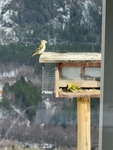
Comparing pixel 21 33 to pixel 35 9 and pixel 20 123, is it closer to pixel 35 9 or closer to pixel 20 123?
pixel 35 9

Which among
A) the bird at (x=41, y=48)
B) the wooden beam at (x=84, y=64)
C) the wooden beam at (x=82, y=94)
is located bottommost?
the wooden beam at (x=82, y=94)

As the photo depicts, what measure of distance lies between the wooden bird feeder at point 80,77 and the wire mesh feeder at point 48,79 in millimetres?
13

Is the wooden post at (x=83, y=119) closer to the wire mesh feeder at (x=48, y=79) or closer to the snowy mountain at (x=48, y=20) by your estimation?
the wire mesh feeder at (x=48, y=79)

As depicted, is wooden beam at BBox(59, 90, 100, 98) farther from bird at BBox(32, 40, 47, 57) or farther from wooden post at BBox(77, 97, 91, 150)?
bird at BBox(32, 40, 47, 57)

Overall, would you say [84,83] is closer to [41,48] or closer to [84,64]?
[84,64]

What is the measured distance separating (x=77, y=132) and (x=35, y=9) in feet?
1.35

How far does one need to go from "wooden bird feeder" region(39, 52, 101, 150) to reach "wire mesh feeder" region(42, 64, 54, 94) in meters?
0.01

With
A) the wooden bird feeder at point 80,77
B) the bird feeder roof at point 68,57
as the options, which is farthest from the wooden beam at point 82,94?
the bird feeder roof at point 68,57

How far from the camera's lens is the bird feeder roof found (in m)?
1.51

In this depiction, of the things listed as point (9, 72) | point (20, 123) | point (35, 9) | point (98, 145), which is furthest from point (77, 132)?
point (35, 9)

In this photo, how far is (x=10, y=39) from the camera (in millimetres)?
1526

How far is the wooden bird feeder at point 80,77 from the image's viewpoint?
1518 millimetres

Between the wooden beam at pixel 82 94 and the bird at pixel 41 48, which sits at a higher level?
the bird at pixel 41 48

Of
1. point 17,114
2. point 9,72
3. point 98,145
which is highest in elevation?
point 9,72
